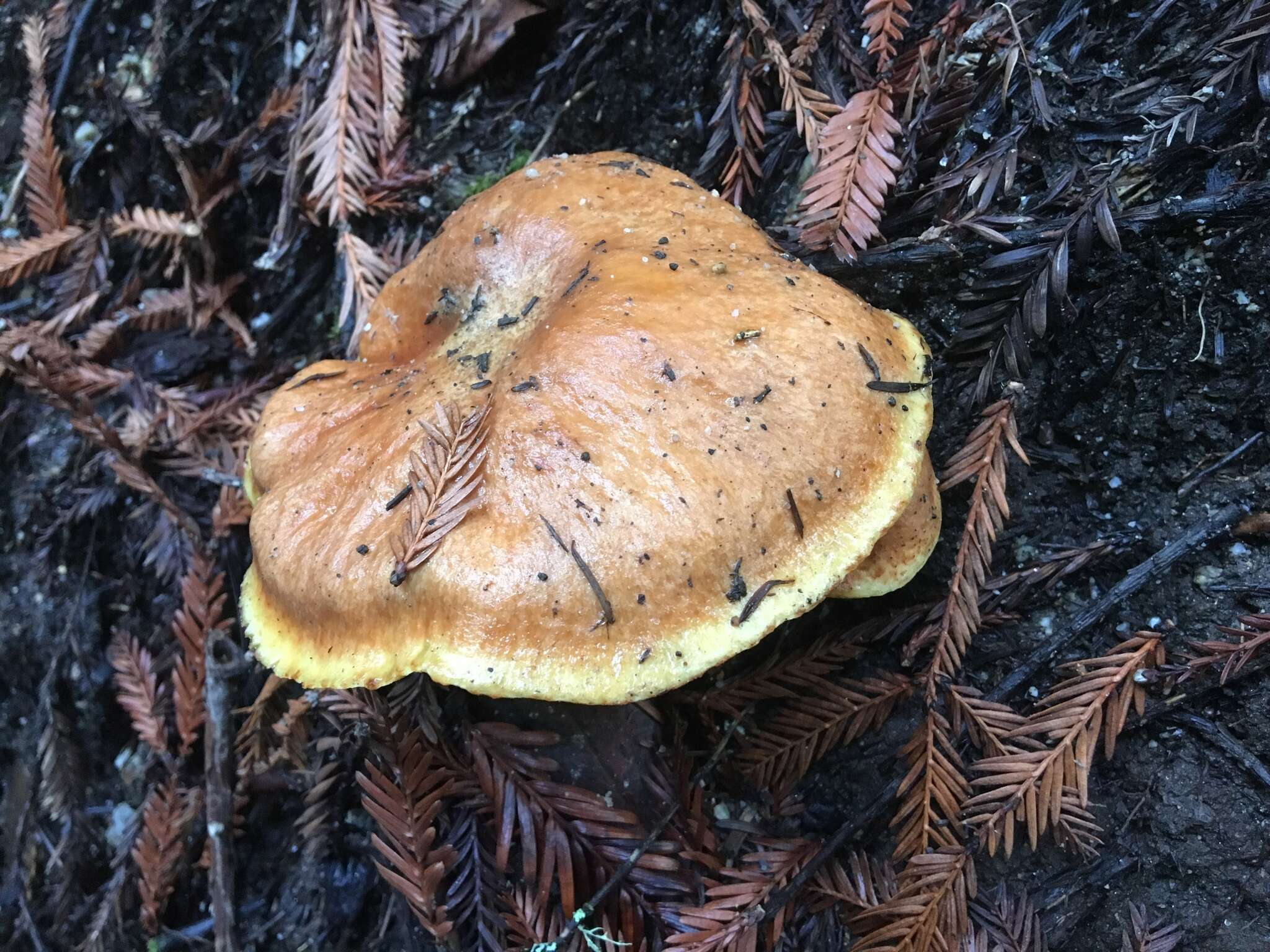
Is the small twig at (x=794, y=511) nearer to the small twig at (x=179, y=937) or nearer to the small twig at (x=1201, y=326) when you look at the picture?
the small twig at (x=1201, y=326)

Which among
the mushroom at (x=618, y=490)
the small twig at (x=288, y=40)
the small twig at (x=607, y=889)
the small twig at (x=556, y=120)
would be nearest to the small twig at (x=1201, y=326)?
the mushroom at (x=618, y=490)

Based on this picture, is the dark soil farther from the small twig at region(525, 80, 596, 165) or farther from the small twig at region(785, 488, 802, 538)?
the small twig at region(785, 488, 802, 538)

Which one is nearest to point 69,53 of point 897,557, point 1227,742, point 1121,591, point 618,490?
point 618,490

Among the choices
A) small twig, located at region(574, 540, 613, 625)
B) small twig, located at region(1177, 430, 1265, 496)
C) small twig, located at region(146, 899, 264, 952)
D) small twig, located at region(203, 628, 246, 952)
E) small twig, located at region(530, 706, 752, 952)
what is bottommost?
small twig, located at region(146, 899, 264, 952)

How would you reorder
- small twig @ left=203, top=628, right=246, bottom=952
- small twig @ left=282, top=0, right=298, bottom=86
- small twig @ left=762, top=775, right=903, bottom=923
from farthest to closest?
small twig @ left=282, top=0, right=298, bottom=86 < small twig @ left=203, top=628, right=246, bottom=952 < small twig @ left=762, top=775, right=903, bottom=923

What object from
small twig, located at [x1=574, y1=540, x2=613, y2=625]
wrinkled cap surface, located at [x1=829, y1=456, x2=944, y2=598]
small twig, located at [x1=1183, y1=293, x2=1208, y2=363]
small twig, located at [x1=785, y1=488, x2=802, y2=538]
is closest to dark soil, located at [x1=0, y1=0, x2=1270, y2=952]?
small twig, located at [x1=1183, y1=293, x2=1208, y2=363]
